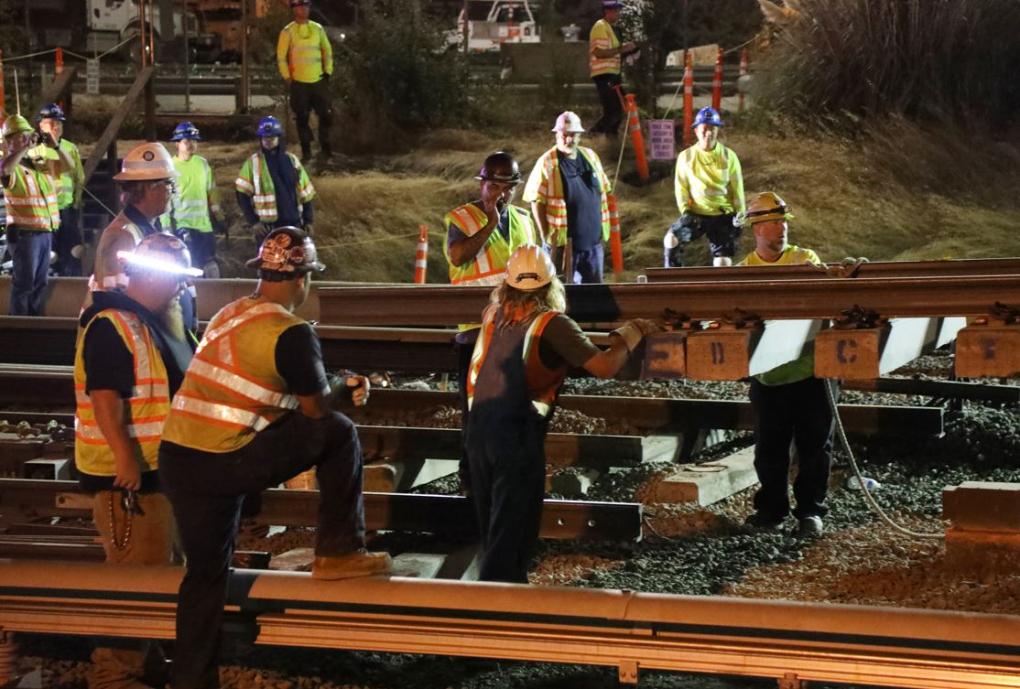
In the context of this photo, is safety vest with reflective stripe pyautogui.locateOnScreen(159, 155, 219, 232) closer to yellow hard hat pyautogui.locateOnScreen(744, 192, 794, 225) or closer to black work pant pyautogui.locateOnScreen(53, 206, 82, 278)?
black work pant pyautogui.locateOnScreen(53, 206, 82, 278)

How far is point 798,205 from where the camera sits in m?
20.5

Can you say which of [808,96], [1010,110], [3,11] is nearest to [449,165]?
[808,96]

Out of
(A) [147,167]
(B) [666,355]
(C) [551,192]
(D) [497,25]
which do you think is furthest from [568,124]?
(D) [497,25]

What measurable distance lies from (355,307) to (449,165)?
16276 millimetres

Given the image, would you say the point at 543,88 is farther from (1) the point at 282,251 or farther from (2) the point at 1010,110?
(1) the point at 282,251

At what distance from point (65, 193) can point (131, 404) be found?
10782 mm

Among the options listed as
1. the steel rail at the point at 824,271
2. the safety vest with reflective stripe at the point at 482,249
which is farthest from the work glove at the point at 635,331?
the safety vest with reflective stripe at the point at 482,249

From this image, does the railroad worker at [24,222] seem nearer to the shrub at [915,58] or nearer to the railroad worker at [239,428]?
the railroad worker at [239,428]

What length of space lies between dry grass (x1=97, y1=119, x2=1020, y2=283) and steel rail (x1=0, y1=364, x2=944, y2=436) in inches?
301

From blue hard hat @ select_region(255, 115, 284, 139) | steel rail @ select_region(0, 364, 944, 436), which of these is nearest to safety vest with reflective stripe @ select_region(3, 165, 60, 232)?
blue hard hat @ select_region(255, 115, 284, 139)

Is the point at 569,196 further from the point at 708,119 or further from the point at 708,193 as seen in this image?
the point at 708,119

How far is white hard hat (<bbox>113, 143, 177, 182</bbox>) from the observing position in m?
7.37

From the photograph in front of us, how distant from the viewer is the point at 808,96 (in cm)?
2244

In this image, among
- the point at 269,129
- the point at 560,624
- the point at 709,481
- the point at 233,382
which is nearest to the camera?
the point at 560,624
